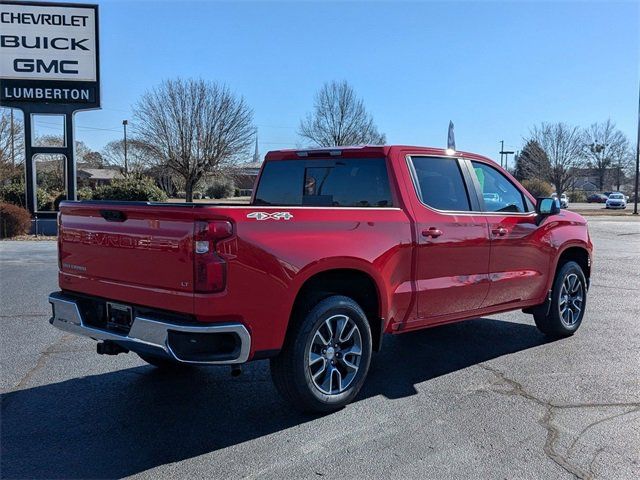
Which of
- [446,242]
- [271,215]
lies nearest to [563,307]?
[446,242]

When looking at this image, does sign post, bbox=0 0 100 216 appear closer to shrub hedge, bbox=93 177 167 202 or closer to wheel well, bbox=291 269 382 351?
shrub hedge, bbox=93 177 167 202

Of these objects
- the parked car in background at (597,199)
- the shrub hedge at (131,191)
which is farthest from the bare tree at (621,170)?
the shrub hedge at (131,191)

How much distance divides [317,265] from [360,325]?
712mm

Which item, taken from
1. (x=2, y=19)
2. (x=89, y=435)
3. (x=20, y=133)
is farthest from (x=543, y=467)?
(x=20, y=133)

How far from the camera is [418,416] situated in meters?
4.32

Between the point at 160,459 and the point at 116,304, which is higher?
the point at 116,304

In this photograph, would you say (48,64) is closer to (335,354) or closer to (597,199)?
(335,354)

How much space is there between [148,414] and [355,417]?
1510 mm

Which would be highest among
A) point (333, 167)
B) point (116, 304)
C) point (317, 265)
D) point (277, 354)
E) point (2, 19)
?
point (2, 19)

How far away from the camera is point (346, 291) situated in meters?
4.70

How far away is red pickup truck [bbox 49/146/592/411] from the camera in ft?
12.1

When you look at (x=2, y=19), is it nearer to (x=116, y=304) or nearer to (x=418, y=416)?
(x=116, y=304)

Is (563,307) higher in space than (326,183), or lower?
lower

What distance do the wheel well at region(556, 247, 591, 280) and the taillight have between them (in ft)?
14.6
